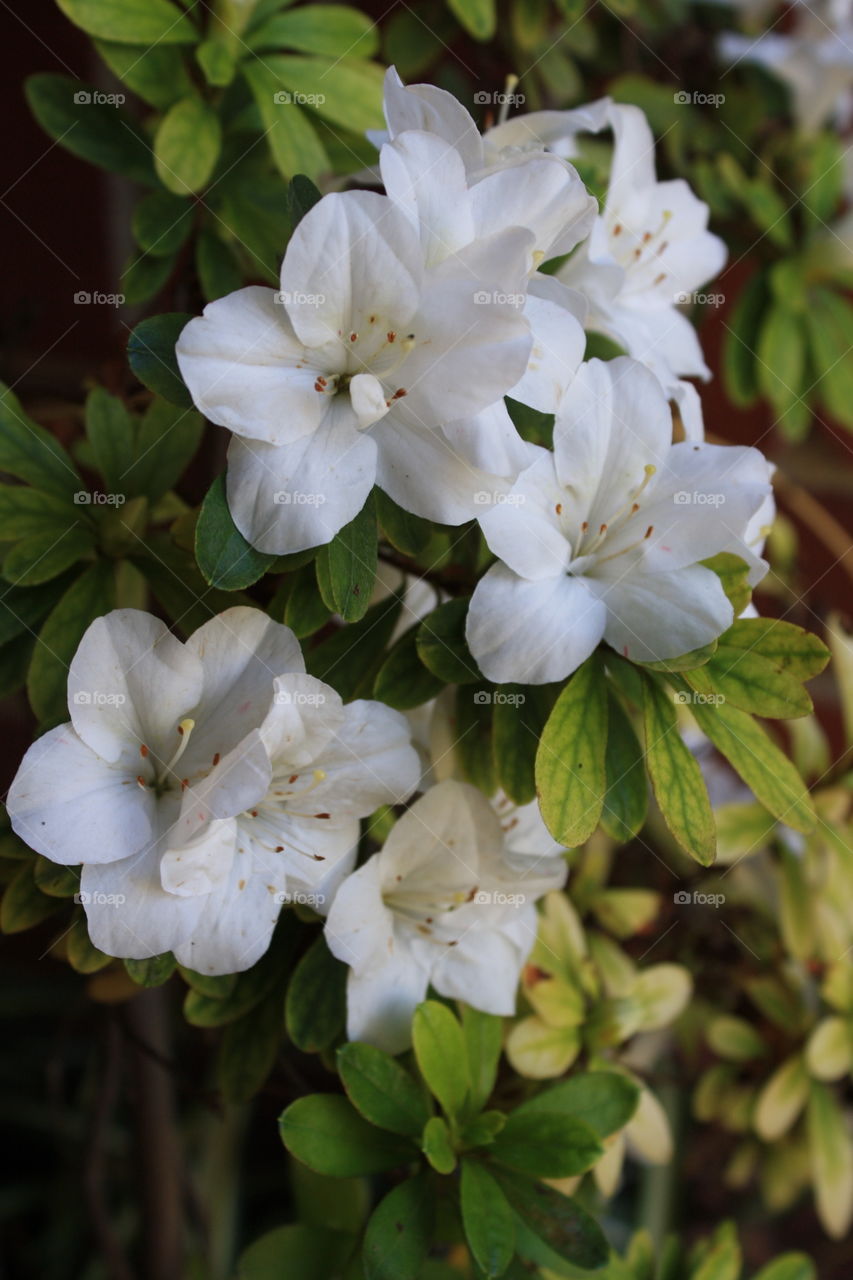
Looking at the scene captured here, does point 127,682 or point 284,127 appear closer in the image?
point 127,682

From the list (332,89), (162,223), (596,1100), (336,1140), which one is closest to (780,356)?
(332,89)

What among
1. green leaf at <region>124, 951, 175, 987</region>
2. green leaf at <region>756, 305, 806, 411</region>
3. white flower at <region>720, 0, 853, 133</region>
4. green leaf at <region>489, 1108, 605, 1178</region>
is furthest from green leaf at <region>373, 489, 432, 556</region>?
white flower at <region>720, 0, 853, 133</region>

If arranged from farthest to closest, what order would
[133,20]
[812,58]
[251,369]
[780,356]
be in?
[812,58]
[780,356]
[133,20]
[251,369]

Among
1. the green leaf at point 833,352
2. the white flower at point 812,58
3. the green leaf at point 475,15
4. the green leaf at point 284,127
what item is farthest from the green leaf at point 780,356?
the green leaf at point 284,127

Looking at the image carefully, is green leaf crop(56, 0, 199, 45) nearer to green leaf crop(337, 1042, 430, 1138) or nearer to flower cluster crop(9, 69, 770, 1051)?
flower cluster crop(9, 69, 770, 1051)

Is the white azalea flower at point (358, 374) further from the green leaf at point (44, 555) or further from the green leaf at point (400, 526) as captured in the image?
the green leaf at point (44, 555)

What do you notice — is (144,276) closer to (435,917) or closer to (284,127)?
(284,127)

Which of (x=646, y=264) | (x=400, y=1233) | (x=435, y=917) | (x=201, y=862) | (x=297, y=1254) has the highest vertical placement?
(x=646, y=264)
